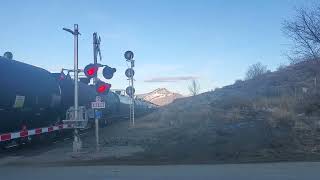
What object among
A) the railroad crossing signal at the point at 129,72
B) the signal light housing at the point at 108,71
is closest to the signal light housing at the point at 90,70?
the signal light housing at the point at 108,71

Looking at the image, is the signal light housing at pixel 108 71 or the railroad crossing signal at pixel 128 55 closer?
the signal light housing at pixel 108 71

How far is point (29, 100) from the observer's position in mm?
20359

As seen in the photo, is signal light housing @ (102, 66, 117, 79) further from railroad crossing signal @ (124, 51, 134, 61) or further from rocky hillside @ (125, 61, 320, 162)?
railroad crossing signal @ (124, 51, 134, 61)

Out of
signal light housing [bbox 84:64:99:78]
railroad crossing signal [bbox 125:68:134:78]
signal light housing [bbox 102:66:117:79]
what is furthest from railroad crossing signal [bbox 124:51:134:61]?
signal light housing [bbox 84:64:99:78]

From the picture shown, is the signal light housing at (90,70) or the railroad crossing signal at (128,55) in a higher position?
the railroad crossing signal at (128,55)

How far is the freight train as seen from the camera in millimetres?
18266

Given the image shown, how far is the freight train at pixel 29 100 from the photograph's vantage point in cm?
1827

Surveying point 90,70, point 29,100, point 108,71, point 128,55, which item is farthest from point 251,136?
point 128,55

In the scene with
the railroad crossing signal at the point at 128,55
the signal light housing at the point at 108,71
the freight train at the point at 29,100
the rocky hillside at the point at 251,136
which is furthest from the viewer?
the railroad crossing signal at the point at 128,55

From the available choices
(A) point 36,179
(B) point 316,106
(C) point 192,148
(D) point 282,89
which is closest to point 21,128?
(C) point 192,148

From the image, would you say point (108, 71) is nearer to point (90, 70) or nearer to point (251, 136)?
point (90, 70)

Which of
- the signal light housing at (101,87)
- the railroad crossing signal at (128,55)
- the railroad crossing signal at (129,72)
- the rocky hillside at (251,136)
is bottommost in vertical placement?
the rocky hillside at (251,136)

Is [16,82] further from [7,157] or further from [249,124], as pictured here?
[249,124]

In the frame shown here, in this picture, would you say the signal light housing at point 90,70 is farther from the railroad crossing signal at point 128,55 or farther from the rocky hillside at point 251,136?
the railroad crossing signal at point 128,55
